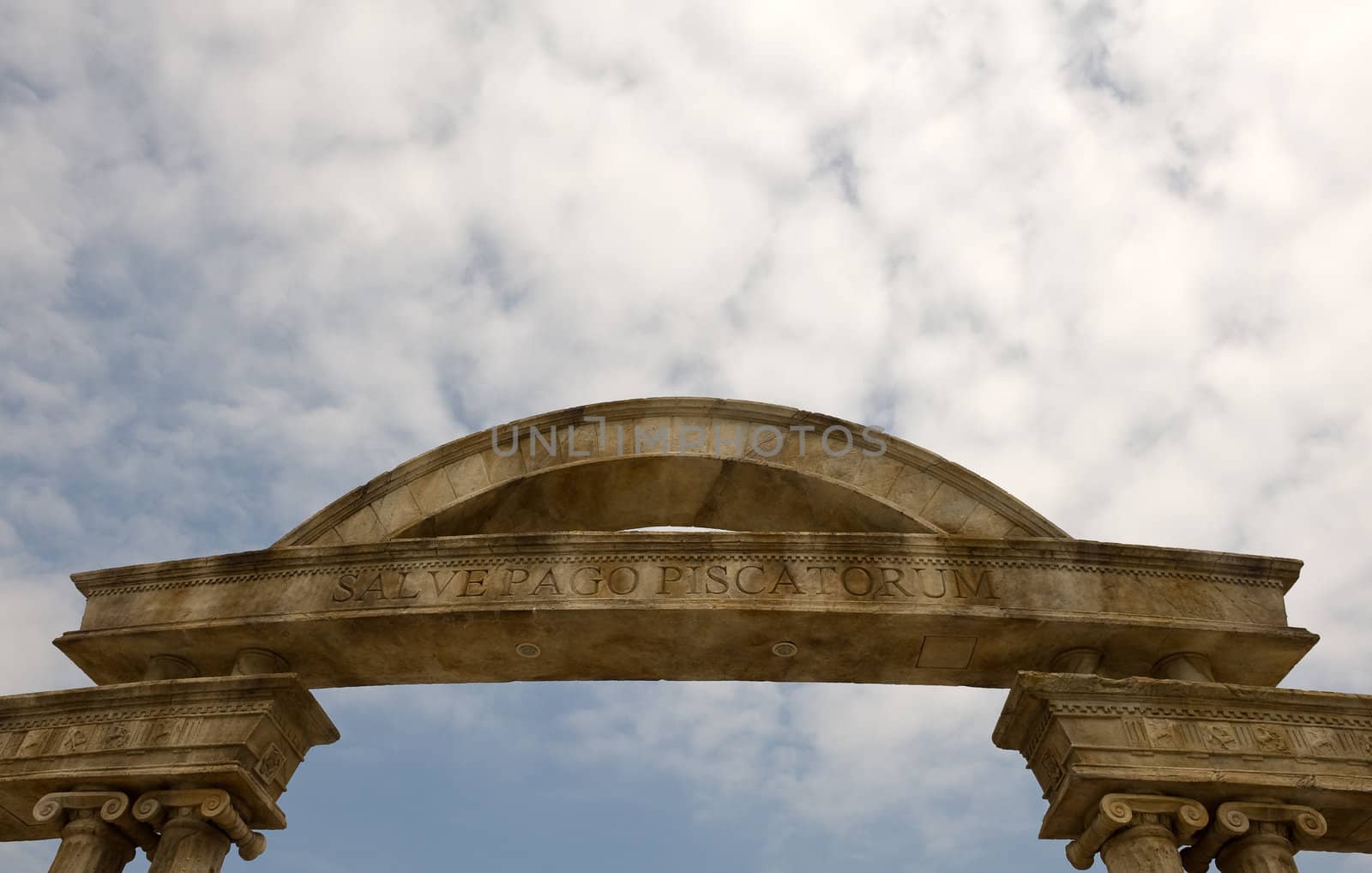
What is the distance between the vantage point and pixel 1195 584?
957 centimetres

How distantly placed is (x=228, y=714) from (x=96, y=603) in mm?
2729

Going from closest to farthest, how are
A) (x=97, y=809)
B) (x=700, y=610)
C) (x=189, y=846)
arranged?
(x=189, y=846)
(x=97, y=809)
(x=700, y=610)

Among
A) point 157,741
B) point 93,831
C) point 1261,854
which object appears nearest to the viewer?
point 1261,854

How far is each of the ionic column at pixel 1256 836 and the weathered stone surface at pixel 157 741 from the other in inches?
319

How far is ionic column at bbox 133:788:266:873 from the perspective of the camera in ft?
26.6

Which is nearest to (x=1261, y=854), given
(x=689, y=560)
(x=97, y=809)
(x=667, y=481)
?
(x=689, y=560)

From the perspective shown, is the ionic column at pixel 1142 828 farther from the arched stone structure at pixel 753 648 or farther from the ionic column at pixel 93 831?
the ionic column at pixel 93 831

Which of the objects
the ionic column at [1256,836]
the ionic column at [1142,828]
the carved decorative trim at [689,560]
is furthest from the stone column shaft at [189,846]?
the ionic column at [1256,836]

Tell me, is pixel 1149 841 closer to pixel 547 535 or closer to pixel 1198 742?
pixel 1198 742

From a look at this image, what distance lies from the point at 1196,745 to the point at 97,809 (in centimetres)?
964

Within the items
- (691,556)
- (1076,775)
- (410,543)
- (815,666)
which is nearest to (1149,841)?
(1076,775)

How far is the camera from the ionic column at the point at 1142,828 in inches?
301

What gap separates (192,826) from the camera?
27.1 ft

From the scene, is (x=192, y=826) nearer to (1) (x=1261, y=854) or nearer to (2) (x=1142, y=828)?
(2) (x=1142, y=828)
